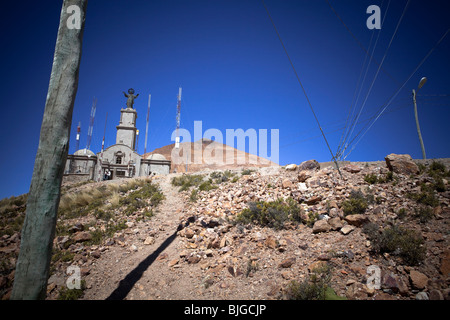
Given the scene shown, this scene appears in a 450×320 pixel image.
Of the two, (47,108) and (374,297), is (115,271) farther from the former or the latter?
(374,297)

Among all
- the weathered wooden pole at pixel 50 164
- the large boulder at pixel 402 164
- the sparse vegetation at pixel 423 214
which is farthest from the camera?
the large boulder at pixel 402 164

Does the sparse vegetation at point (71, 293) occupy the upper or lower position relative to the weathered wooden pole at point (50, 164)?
lower

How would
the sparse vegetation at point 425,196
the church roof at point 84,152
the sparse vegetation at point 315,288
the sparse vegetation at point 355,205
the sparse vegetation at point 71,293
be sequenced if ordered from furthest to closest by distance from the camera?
1. the church roof at point 84,152
2. the sparse vegetation at point 355,205
3. the sparse vegetation at point 425,196
4. the sparse vegetation at point 71,293
5. the sparse vegetation at point 315,288

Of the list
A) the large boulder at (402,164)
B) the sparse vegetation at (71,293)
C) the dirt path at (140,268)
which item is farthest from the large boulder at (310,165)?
the sparse vegetation at (71,293)

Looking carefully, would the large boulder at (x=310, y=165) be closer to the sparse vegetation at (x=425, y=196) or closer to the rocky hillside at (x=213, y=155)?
the sparse vegetation at (x=425, y=196)

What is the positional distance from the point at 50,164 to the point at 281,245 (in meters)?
5.06

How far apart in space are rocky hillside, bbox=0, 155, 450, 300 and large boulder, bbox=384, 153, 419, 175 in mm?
31

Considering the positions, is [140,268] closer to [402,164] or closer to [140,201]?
[140,201]

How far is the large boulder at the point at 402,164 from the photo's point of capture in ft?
24.9

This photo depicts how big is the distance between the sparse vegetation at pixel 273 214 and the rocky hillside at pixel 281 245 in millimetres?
38
